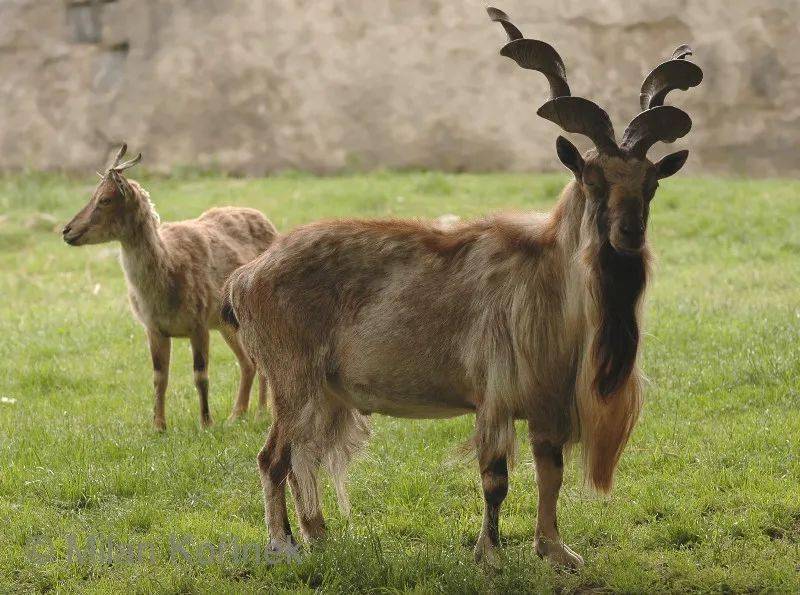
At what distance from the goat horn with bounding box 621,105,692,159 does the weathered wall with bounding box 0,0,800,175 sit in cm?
1306

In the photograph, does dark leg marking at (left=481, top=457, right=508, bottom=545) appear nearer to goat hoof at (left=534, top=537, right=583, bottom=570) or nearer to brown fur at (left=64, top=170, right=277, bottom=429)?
goat hoof at (left=534, top=537, right=583, bottom=570)

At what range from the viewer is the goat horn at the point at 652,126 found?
5.42 meters

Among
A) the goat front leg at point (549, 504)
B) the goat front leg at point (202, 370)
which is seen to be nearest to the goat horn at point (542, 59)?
the goat front leg at point (549, 504)

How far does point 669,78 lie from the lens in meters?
5.75

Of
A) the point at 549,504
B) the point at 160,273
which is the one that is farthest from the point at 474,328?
the point at 160,273

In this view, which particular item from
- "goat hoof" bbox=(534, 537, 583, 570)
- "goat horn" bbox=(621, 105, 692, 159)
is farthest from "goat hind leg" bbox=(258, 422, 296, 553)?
"goat horn" bbox=(621, 105, 692, 159)

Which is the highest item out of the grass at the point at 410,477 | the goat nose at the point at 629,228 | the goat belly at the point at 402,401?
the goat nose at the point at 629,228

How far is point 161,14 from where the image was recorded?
19.1 metres

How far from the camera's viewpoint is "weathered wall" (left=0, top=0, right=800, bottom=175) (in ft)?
59.6

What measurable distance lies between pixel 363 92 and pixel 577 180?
1356 centimetres

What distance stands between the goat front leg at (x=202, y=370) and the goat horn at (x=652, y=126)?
430 centimetres

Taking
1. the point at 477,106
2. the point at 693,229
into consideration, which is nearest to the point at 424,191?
the point at 477,106

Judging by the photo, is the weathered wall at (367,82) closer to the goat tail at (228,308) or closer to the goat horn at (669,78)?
the goat tail at (228,308)

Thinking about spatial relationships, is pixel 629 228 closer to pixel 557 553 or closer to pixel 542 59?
pixel 542 59
